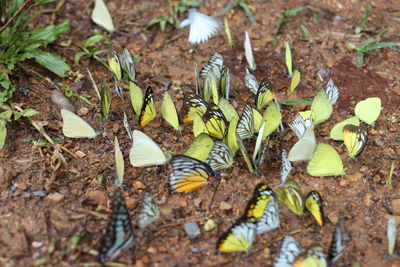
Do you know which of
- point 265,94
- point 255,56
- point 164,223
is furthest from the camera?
point 255,56

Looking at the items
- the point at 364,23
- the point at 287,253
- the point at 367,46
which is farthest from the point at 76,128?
the point at 364,23

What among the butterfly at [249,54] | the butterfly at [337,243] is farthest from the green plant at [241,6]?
the butterfly at [337,243]

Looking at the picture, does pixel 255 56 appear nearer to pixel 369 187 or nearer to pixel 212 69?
pixel 212 69

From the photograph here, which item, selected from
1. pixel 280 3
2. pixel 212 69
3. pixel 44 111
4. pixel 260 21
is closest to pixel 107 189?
pixel 44 111

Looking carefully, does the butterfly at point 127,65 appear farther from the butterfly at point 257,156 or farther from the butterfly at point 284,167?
the butterfly at point 284,167

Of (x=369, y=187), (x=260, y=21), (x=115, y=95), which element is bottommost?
(x=369, y=187)

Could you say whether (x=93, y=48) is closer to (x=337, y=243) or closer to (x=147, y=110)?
(x=147, y=110)
